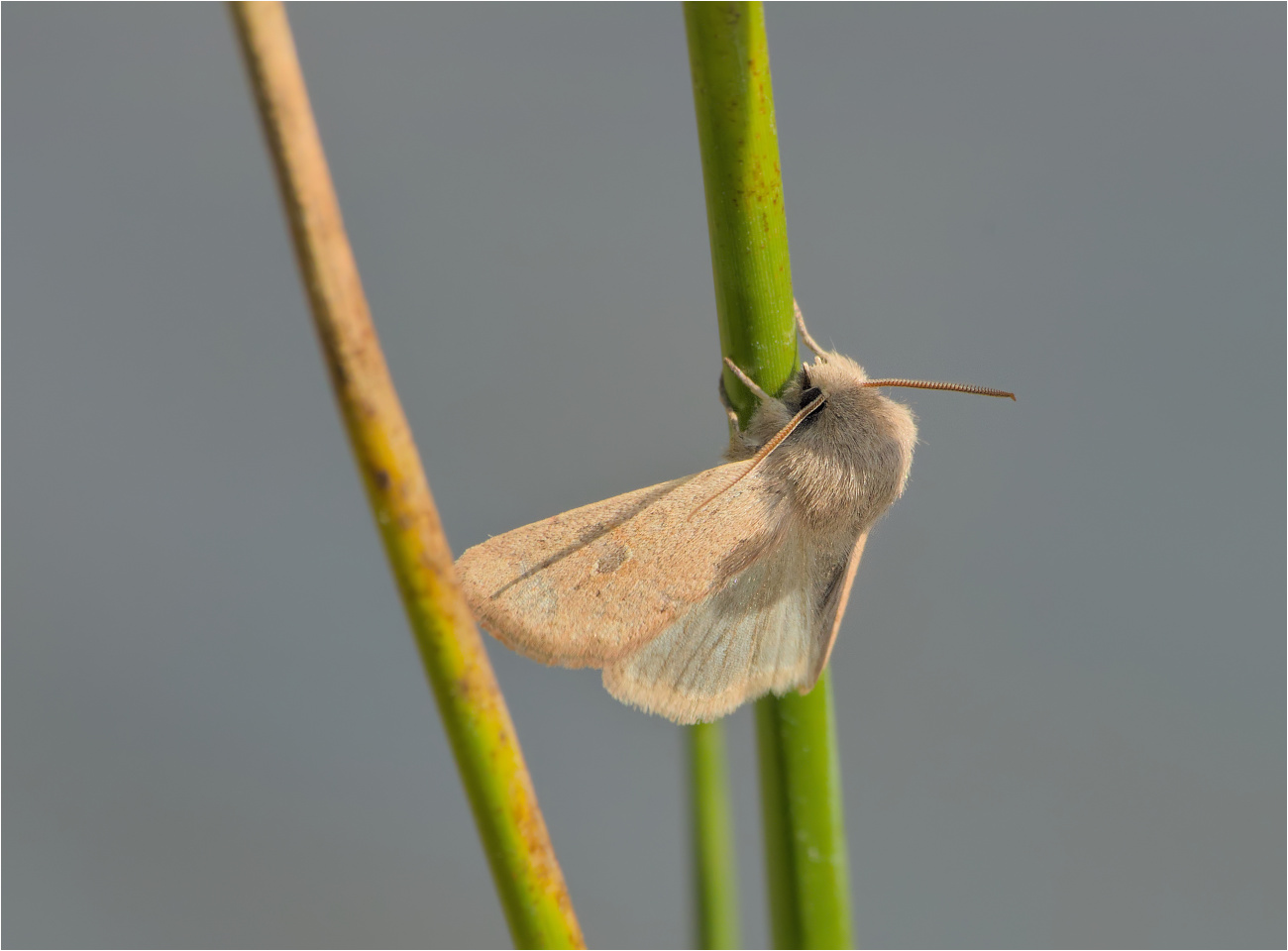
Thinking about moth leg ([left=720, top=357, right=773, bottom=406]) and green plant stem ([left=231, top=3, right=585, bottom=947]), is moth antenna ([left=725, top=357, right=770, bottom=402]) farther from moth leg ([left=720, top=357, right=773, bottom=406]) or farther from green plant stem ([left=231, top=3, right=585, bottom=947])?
green plant stem ([left=231, top=3, right=585, bottom=947])

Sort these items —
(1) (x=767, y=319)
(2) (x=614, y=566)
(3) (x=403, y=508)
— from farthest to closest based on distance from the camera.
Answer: (2) (x=614, y=566) < (1) (x=767, y=319) < (3) (x=403, y=508)

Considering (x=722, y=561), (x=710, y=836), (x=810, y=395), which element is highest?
(x=810, y=395)

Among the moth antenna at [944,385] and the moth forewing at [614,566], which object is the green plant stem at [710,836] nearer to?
the moth forewing at [614,566]

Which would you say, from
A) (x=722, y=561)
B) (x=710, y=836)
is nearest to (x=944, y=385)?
(x=722, y=561)

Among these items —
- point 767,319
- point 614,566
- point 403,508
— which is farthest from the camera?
point 614,566

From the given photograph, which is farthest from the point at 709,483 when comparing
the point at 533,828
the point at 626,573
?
the point at 533,828

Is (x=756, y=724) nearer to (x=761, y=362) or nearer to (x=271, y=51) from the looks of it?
(x=761, y=362)

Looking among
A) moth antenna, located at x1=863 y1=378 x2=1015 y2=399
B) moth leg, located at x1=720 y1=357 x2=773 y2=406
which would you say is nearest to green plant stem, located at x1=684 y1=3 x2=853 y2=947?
moth leg, located at x1=720 y1=357 x2=773 y2=406

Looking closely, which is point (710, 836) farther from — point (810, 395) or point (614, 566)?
point (810, 395)

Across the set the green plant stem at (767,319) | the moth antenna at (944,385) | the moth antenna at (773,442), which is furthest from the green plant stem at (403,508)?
the moth antenna at (944,385)
